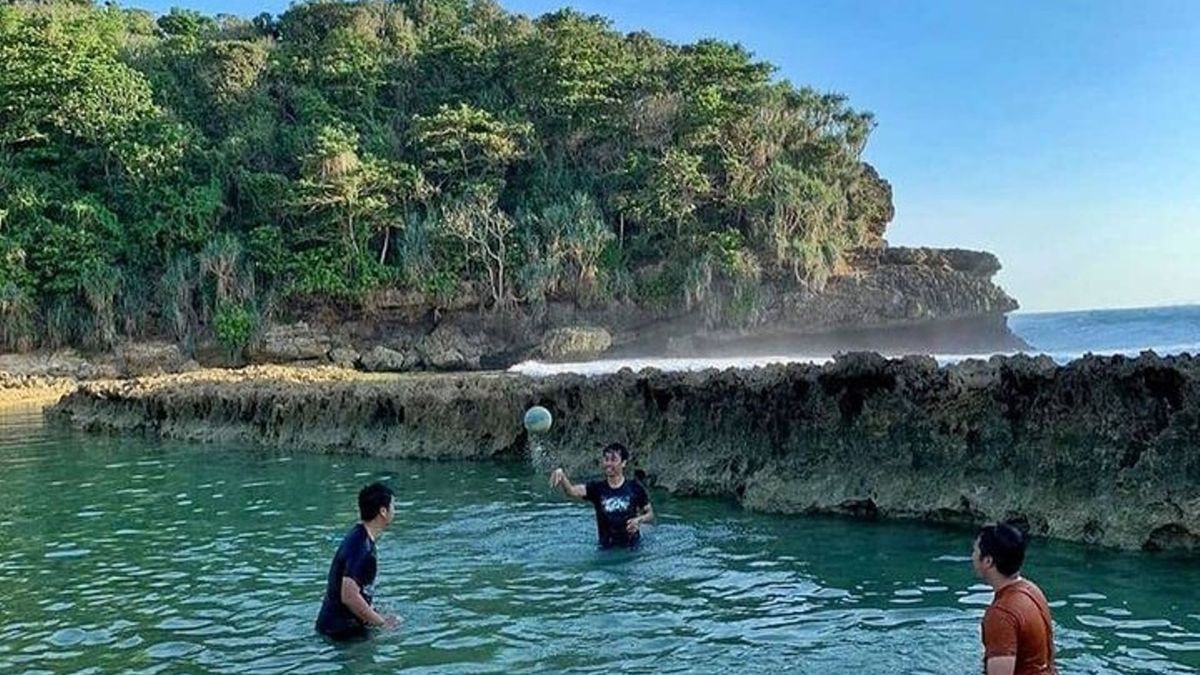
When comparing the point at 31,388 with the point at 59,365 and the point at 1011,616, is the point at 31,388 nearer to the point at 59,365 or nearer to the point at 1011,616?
the point at 59,365

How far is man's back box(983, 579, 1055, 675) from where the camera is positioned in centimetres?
503

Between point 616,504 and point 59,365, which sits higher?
point 59,365

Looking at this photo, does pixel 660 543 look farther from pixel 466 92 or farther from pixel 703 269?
pixel 466 92

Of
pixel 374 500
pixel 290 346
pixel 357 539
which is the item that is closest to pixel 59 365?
pixel 290 346

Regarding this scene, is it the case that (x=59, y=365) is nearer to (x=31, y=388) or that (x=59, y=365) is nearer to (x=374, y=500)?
(x=31, y=388)

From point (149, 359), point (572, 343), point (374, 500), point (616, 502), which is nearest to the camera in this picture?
point (374, 500)

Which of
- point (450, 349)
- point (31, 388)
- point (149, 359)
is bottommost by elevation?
point (31, 388)

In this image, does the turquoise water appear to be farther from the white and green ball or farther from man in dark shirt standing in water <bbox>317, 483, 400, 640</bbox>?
the white and green ball

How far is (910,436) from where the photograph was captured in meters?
12.8

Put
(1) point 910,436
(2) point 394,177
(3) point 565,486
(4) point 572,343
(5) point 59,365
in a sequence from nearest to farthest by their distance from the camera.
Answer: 1. (3) point 565,486
2. (1) point 910,436
3. (5) point 59,365
4. (4) point 572,343
5. (2) point 394,177

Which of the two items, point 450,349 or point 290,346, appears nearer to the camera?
point 290,346

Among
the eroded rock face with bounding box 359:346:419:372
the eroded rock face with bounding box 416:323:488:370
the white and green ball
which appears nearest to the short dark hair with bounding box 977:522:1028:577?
the white and green ball

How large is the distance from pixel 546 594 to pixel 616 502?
1.72m

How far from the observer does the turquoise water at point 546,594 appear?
7.58 m
